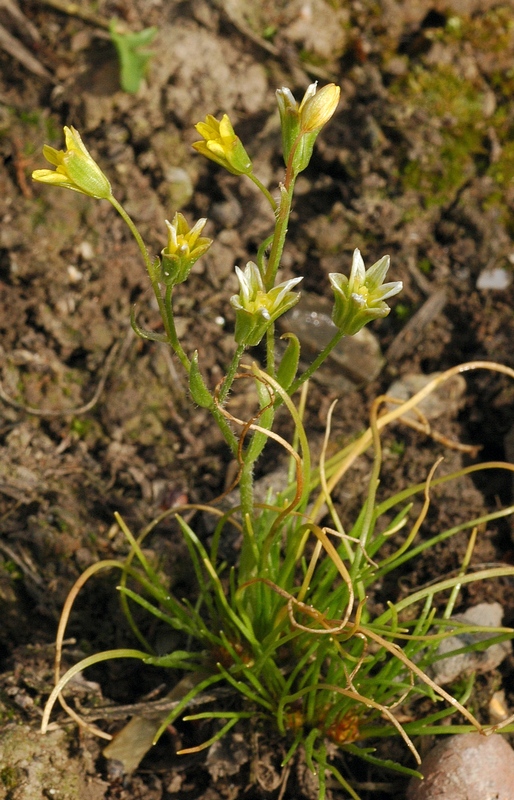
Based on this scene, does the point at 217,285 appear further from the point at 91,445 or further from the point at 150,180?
the point at 91,445

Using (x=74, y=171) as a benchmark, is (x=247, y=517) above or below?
below

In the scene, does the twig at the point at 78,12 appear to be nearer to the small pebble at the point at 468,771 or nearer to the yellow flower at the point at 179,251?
the yellow flower at the point at 179,251

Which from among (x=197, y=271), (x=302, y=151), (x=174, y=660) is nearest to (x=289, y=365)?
(x=302, y=151)

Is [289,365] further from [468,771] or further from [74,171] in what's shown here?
[468,771]

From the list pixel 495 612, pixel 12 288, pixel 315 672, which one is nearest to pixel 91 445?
pixel 12 288

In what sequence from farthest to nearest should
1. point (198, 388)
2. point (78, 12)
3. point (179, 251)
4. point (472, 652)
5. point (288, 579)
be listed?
point (78, 12), point (472, 652), point (288, 579), point (198, 388), point (179, 251)

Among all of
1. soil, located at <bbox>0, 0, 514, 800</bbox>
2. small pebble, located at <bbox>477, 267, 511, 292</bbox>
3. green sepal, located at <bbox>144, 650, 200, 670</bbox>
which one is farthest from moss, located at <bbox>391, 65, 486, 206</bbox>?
green sepal, located at <bbox>144, 650, 200, 670</bbox>

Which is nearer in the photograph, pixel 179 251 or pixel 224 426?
pixel 179 251

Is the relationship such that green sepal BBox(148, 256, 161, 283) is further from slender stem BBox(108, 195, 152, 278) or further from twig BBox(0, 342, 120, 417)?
twig BBox(0, 342, 120, 417)
